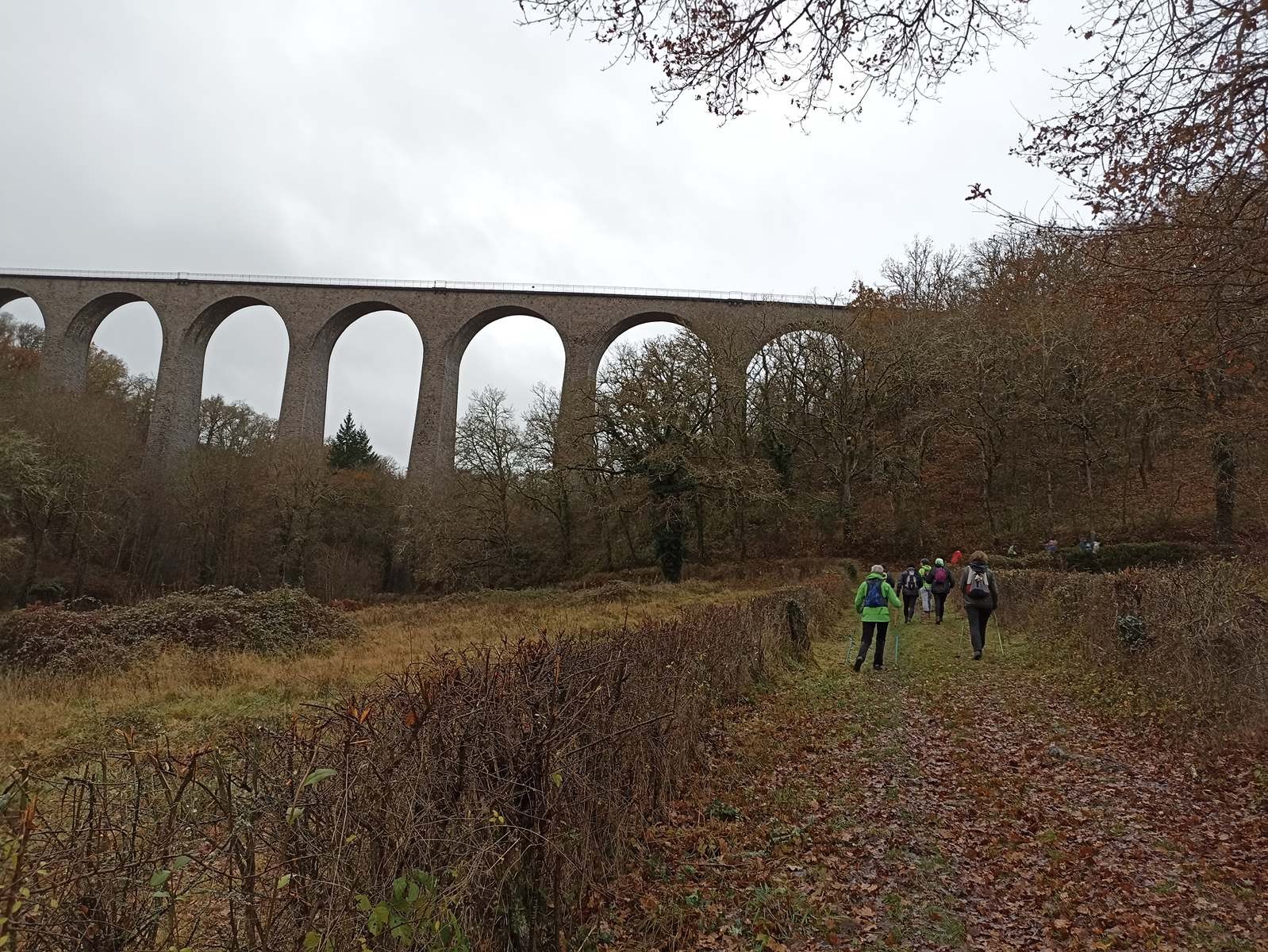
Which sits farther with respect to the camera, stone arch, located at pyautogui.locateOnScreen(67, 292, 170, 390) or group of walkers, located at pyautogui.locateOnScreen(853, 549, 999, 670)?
stone arch, located at pyautogui.locateOnScreen(67, 292, 170, 390)

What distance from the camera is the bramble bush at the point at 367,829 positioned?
170 cm

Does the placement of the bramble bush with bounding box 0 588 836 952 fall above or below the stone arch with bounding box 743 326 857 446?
below

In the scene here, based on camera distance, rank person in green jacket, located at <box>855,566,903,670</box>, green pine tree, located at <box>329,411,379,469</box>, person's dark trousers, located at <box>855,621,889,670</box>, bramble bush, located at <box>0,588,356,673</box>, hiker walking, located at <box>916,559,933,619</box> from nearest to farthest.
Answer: person in green jacket, located at <box>855,566,903,670</box> < person's dark trousers, located at <box>855,621,889,670</box> < bramble bush, located at <box>0,588,356,673</box> < hiker walking, located at <box>916,559,933,619</box> < green pine tree, located at <box>329,411,379,469</box>

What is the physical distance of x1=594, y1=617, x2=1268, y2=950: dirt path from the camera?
316 cm

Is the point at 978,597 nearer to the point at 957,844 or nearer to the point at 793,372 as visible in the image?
the point at 957,844

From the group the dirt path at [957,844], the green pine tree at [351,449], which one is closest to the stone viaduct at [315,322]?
the green pine tree at [351,449]

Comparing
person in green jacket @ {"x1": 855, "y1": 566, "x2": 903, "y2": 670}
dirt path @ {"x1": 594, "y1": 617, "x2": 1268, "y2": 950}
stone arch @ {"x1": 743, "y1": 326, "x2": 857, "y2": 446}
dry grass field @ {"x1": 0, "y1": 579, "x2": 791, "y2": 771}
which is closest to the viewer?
dirt path @ {"x1": 594, "y1": 617, "x2": 1268, "y2": 950}

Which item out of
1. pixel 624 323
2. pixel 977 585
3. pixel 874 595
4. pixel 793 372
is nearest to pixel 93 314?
pixel 624 323

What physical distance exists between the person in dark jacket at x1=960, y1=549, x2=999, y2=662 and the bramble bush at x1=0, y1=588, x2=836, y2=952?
269 inches

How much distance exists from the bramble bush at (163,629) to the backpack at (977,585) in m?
10.6

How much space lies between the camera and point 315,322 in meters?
36.8

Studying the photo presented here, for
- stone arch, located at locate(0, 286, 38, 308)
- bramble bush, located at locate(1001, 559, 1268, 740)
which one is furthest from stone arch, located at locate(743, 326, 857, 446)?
stone arch, located at locate(0, 286, 38, 308)

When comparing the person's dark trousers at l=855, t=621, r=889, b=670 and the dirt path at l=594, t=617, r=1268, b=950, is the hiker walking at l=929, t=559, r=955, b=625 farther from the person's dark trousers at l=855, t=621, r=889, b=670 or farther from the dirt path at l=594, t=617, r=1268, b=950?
the dirt path at l=594, t=617, r=1268, b=950

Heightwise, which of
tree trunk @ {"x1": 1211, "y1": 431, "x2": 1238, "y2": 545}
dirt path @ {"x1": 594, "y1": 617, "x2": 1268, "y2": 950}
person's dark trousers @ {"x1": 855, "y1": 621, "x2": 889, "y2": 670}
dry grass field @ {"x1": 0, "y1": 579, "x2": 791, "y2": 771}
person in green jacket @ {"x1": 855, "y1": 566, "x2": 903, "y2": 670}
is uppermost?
tree trunk @ {"x1": 1211, "y1": 431, "x2": 1238, "y2": 545}
